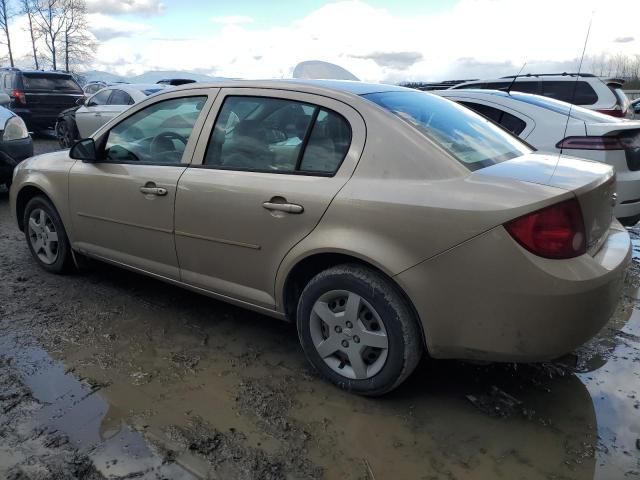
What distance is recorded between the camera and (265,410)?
8.73 feet

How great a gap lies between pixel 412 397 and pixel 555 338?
833 millimetres

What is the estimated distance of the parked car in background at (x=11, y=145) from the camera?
264 inches

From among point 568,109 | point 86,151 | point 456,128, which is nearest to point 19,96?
point 86,151

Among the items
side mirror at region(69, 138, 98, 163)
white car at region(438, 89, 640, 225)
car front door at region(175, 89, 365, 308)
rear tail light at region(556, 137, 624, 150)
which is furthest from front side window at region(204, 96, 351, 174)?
rear tail light at region(556, 137, 624, 150)

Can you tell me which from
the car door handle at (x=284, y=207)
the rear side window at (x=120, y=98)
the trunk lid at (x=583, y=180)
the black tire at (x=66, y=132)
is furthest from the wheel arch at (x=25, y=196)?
the black tire at (x=66, y=132)

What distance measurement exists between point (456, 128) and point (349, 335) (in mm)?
1297

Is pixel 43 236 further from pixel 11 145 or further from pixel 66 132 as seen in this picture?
pixel 66 132

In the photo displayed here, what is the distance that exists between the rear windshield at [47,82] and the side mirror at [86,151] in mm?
11040

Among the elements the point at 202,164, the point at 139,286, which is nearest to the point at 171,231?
the point at 202,164

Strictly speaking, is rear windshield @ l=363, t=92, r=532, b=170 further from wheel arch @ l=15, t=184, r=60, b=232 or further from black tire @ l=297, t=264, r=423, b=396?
wheel arch @ l=15, t=184, r=60, b=232

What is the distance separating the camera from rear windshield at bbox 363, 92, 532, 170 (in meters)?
2.69

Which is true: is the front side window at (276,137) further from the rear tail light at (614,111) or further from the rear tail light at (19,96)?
the rear tail light at (19,96)

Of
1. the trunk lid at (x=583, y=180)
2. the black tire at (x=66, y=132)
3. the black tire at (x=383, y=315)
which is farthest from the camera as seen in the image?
the black tire at (x=66, y=132)

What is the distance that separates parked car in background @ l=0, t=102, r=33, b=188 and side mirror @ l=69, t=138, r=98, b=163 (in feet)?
11.7
